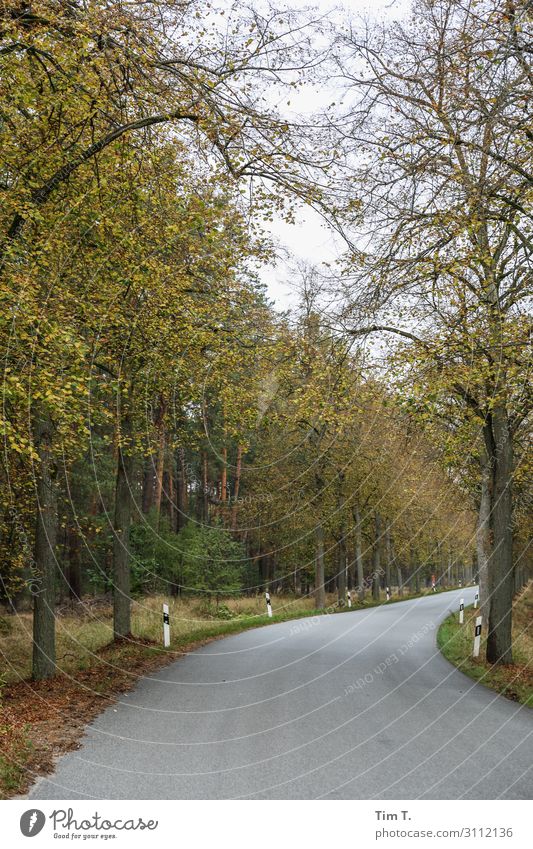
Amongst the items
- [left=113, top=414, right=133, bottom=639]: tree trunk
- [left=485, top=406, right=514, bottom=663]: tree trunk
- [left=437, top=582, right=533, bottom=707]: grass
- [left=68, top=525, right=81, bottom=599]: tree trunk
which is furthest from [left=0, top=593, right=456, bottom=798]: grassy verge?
[left=485, top=406, right=514, bottom=663]: tree trunk

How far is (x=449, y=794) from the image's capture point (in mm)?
5449

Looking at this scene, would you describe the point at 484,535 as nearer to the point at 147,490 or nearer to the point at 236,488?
the point at 147,490

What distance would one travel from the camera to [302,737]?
7.45 m

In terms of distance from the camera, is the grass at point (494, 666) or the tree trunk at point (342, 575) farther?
the tree trunk at point (342, 575)

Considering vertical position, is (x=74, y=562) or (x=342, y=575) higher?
(x=74, y=562)

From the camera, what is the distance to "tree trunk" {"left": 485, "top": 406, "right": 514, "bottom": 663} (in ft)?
44.2

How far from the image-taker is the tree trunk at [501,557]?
13477mm

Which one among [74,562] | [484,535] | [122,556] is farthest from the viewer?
[74,562]

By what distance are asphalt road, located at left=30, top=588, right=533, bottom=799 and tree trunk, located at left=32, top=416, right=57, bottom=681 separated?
1.80 meters

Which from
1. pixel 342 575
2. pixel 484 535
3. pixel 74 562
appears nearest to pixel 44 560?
pixel 484 535

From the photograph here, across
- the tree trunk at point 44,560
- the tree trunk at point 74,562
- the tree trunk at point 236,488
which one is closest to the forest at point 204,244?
the tree trunk at point 44,560

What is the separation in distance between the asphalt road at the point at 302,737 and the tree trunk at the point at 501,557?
48.2 inches

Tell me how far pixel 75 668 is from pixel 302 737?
251 inches

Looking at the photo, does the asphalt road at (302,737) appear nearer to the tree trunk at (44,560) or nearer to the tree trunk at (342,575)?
the tree trunk at (44,560)
